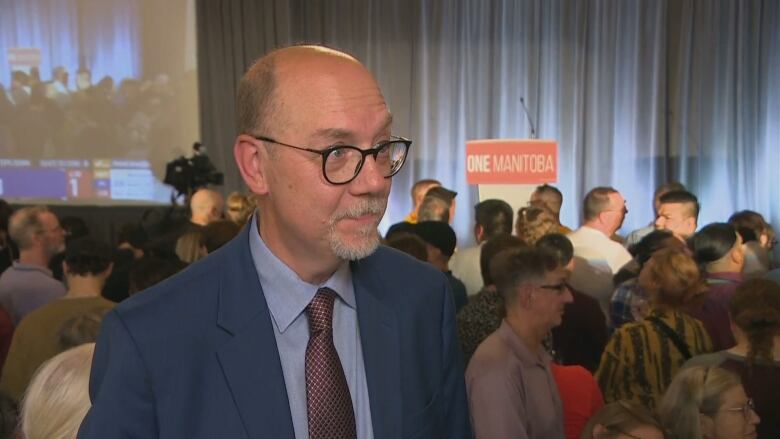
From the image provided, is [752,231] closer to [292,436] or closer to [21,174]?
[292,436]

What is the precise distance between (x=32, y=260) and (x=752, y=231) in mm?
4172

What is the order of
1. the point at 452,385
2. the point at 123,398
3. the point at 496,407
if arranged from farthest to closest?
1. the point at 496,407
2. the point at 452,385
3. the point at 123,398

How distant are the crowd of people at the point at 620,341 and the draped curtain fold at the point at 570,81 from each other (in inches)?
232

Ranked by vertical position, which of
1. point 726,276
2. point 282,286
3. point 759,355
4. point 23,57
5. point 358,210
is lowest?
point 759,355

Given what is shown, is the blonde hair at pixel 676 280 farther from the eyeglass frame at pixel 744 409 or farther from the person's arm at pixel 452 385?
the person's arm at pixel 452 385

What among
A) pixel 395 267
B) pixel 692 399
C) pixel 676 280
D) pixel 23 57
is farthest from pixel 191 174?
pixel 395 267

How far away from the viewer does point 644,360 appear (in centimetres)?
343

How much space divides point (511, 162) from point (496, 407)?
4963 mm

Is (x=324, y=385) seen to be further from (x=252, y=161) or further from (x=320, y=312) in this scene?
(x=252, y=161)

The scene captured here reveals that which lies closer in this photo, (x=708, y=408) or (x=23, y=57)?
(x=708, y=408)

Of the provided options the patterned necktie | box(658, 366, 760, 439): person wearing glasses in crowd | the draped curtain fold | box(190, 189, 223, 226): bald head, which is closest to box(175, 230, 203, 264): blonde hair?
box(190, 189, 223, 226): bald head

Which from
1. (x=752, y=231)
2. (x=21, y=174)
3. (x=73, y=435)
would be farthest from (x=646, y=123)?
(x=73, y=435)

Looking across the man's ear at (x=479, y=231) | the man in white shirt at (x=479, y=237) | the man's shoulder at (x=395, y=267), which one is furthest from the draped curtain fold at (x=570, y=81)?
the man's shoulder at (x=395, y=267)

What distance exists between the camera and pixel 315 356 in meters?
1.47
